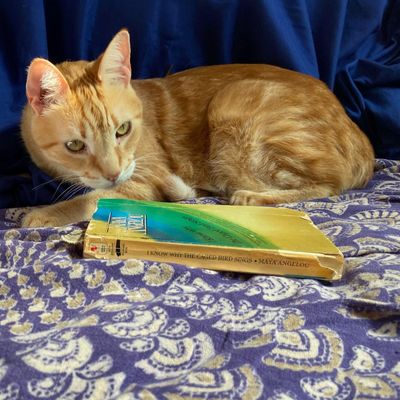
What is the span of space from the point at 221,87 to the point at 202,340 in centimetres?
112

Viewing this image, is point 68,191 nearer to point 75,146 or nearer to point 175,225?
point 75,146

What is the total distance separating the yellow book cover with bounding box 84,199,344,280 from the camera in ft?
3.45

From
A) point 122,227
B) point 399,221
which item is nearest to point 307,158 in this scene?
point 399,221

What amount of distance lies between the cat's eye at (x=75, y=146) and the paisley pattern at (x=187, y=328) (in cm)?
28

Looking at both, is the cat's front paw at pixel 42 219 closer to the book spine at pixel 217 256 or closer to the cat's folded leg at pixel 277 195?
the book spine at pixel 217 256

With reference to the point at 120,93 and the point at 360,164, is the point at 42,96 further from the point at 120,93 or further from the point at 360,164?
the point at 360,164

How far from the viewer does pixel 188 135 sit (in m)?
1.76

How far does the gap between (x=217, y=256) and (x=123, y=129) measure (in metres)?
0.58

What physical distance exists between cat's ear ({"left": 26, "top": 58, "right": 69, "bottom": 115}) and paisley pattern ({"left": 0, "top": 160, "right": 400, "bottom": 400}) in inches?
14.2

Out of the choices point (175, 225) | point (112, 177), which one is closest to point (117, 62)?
point (112, 177)

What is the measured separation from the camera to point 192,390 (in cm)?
→ 73

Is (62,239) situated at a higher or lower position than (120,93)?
lower

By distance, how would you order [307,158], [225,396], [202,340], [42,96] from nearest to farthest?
[225,396] → [202,340] → [42,96] → [307,158]

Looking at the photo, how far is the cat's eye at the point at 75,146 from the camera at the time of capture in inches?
53.0
